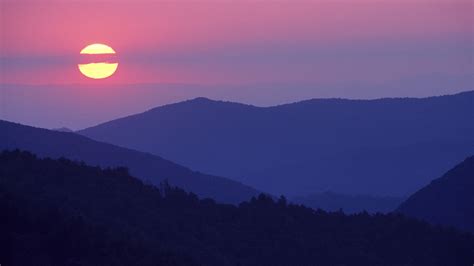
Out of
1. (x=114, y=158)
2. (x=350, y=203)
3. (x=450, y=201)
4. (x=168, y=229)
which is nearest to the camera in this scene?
(x=168, y=229)

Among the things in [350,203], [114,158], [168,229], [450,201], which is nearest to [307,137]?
[350,203]

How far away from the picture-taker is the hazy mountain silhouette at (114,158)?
264 feet

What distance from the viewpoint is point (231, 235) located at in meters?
33.1

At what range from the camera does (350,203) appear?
97.8 meters

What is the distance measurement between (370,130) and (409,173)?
103 ft

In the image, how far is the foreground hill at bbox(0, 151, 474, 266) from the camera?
25172 mm

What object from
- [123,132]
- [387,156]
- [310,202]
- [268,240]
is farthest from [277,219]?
[123,132]

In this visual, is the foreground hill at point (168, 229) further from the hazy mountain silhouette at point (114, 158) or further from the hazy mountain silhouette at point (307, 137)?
the hazy mountain silhouette at point (307, 137)

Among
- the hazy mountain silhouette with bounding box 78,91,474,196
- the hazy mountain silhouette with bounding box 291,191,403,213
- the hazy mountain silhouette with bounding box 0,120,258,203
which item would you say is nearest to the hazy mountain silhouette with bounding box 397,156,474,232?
the hazy mountain silhouette with bounding box 0,120,258,203

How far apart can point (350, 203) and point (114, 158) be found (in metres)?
22.4

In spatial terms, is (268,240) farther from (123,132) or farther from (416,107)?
(416,107)

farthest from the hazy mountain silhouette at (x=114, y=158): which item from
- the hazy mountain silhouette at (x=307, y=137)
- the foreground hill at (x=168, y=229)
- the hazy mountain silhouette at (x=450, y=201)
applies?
the hazy mountain silhouette at (x=307, y=137)

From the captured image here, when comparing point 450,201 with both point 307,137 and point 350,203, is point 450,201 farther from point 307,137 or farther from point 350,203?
point 307,137

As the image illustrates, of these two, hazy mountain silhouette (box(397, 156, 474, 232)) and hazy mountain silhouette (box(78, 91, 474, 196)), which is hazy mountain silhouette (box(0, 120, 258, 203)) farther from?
hazy mountain silhouette (box(78, 91, 474, 196))
